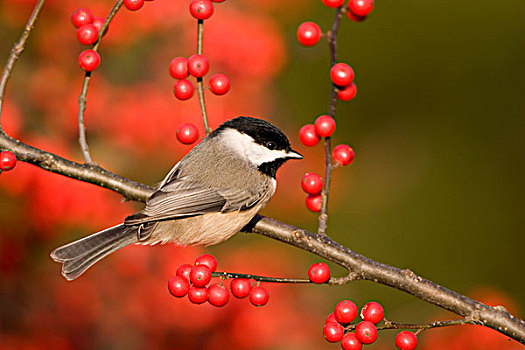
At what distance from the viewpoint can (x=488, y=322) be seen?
74.0 inches

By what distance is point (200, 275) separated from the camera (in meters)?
2.00

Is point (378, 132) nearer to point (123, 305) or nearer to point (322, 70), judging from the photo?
point (322, 70)

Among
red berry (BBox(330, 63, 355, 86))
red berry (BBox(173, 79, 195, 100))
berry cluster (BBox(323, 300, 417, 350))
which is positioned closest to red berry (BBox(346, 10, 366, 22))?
red berry (BBox(330, 63, 355, 86))

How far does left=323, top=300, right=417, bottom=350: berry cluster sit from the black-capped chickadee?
0.80 m

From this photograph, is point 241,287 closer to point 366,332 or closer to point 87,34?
point 366,332

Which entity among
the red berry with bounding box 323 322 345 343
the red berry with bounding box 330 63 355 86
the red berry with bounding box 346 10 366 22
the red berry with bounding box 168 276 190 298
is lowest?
the red berry with bounding box 323 322 345 343

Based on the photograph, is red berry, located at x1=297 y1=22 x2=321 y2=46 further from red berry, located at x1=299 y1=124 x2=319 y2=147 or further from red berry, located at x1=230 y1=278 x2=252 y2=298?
red berry, located at x1=230 y1=278 x2=252 y2=298

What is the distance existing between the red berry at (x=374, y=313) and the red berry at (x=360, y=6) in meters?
0.86

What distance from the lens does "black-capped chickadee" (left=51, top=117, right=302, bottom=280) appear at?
2.53 meters

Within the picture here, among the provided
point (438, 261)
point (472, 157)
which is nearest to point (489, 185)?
point (472, 157)

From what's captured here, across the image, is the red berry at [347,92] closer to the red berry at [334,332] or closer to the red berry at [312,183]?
the red berry at [312,183]

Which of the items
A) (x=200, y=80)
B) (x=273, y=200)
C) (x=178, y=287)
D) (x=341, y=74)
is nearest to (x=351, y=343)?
(x=178, y=287)

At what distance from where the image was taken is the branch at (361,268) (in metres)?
1.89

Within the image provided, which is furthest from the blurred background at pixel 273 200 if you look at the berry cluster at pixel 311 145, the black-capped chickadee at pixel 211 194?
the berry cluster at pixel 311 145
